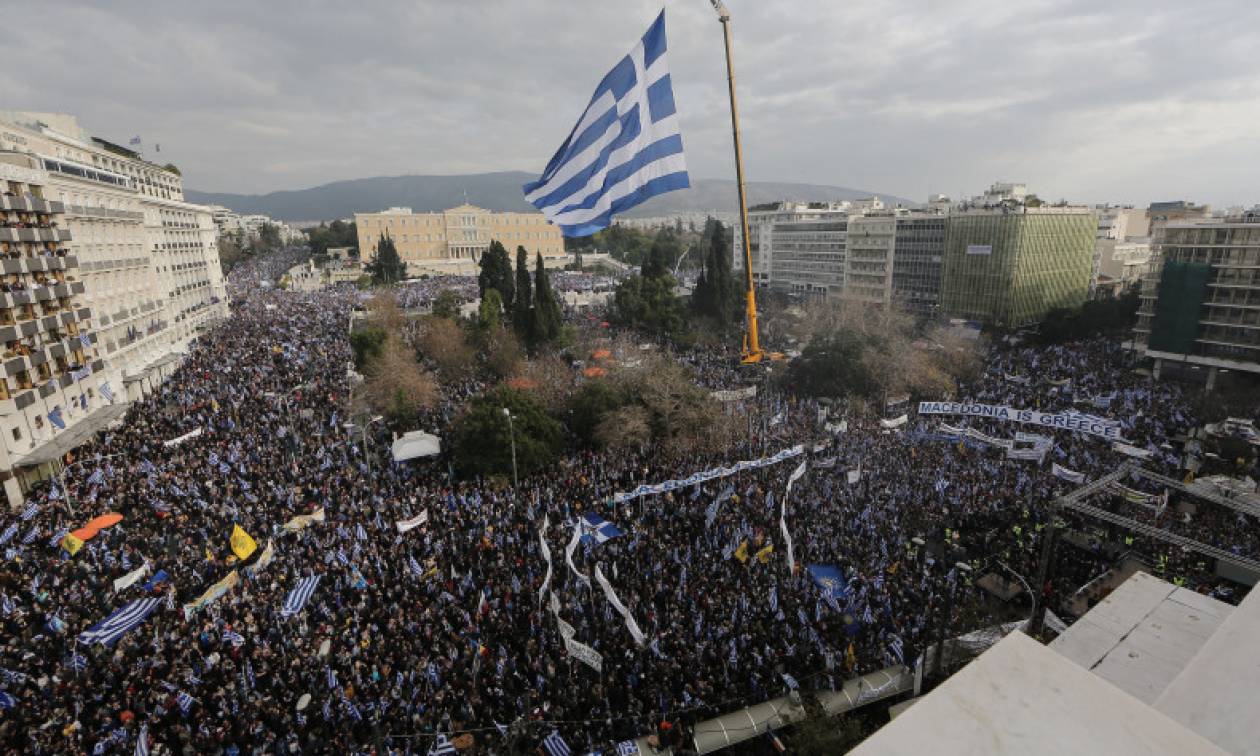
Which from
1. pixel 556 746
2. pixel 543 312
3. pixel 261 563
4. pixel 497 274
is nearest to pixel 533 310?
pixel 543 312

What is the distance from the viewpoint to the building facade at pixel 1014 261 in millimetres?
55656

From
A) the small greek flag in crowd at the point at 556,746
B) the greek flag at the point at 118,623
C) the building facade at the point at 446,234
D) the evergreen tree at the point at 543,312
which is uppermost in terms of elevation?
the building facade at the point at 446,234

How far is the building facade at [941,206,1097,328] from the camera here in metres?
55.7

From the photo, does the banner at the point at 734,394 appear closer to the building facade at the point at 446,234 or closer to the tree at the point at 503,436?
the tree at the point at 503,436

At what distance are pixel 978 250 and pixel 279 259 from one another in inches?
4389

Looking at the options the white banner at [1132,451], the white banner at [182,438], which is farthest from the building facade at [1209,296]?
the white banner at [182,438]

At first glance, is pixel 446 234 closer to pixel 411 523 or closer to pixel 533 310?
pixel 533 310

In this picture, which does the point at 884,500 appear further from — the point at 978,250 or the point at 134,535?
the point at 978,250

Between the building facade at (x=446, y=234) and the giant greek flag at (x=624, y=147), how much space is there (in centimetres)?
9040

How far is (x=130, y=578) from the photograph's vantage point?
598 inches

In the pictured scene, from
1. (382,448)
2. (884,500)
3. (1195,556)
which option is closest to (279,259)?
(382,448)

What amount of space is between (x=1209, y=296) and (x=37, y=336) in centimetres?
6080

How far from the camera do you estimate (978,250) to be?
57688 mm

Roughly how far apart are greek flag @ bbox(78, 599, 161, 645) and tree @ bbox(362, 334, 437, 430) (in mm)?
14705
